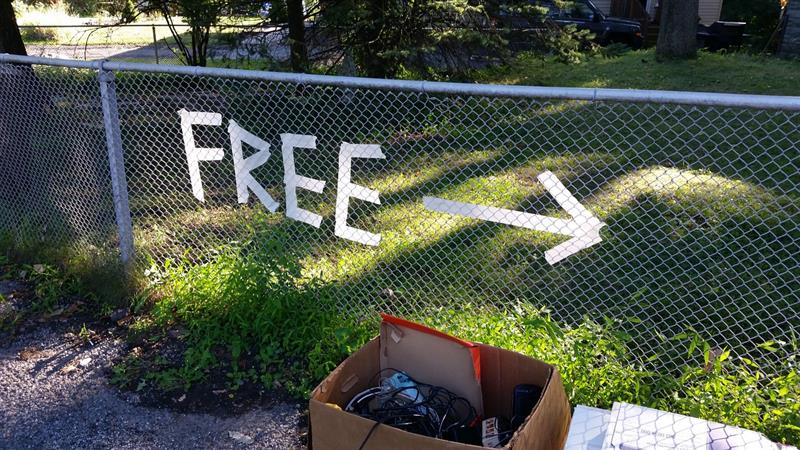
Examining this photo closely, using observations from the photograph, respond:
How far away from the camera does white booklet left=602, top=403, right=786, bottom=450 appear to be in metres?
2.25

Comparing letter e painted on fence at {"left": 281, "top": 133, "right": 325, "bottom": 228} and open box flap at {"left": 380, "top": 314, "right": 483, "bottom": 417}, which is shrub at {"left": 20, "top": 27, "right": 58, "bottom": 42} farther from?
open box flap at {"left": 380, "top": 314, "right": 483, "bottom": 417}

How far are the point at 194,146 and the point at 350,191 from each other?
3.72 ft

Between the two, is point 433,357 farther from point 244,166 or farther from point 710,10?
point 710,10

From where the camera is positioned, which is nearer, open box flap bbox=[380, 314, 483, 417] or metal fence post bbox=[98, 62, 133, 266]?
open box flap bbox=[380, 314, 483, 417]

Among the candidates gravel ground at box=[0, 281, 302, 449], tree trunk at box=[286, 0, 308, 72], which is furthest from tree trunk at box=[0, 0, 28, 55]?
gravel ground at box=[0, 281, 302, 449]

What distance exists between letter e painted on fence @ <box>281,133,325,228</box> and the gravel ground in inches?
41.6

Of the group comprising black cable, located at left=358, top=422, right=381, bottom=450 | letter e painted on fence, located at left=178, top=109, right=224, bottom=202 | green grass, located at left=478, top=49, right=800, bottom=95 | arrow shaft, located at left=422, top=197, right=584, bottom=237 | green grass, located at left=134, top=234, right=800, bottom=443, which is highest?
letter e painted on fence, located at left=178, top=109, right=224, bottom=202

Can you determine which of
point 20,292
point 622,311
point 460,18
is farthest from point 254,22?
point 622,311

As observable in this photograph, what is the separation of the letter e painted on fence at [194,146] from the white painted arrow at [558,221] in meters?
1.41

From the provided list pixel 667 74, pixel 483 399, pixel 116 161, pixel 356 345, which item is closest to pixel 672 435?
pixel 483 399

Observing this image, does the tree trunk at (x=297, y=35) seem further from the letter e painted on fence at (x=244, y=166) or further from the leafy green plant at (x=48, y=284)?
the letter e painted on fence at (x=244, y=166)

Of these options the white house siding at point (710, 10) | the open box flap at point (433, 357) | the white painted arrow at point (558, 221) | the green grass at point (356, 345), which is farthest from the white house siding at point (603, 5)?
the open box flap at point (433, 357)

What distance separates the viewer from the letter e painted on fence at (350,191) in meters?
3.38

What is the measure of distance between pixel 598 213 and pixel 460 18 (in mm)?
3593
